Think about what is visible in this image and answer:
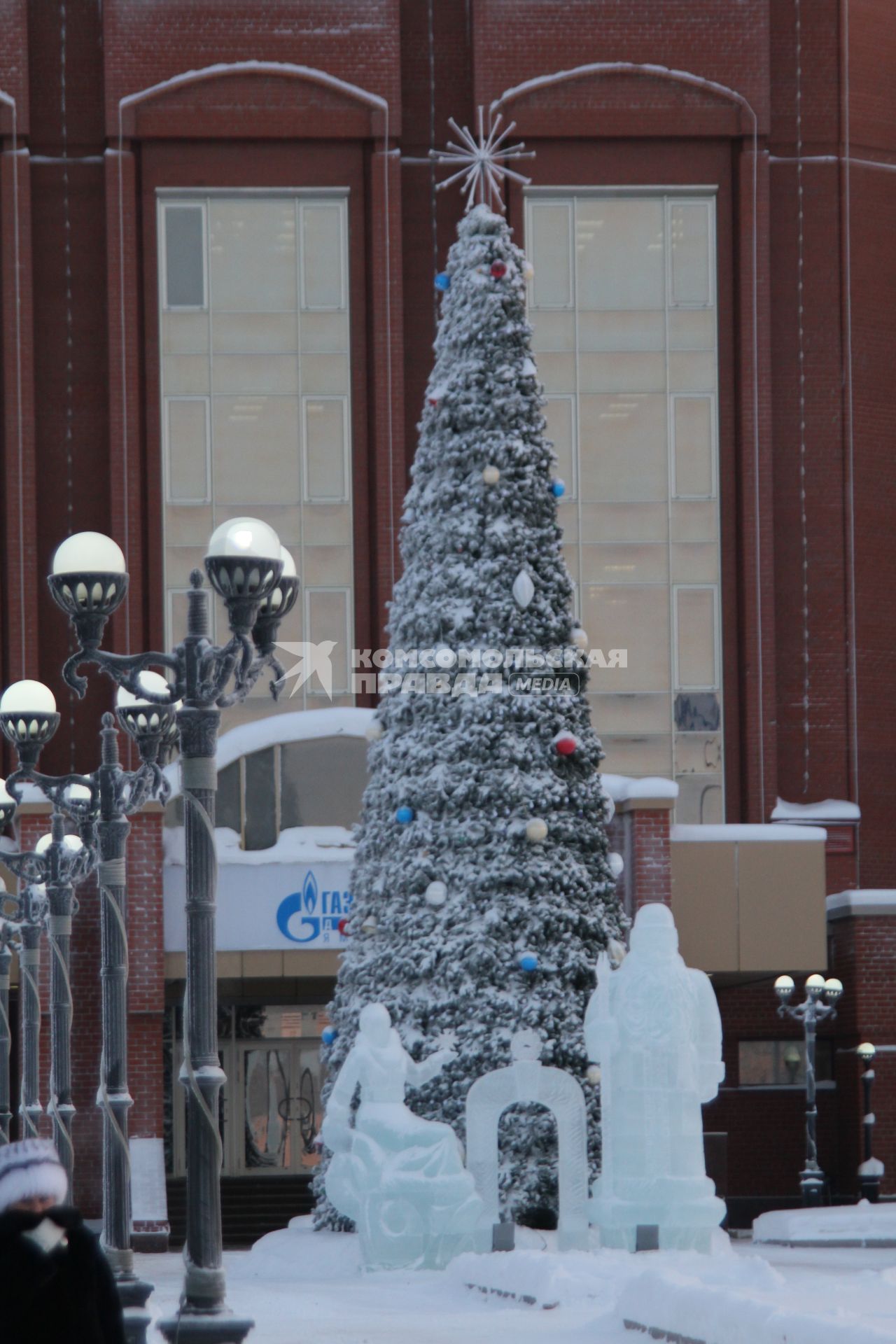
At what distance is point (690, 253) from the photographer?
121 feet

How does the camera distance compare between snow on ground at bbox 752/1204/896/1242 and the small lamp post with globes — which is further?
snow on ground at bbox 752/1204/896/1242

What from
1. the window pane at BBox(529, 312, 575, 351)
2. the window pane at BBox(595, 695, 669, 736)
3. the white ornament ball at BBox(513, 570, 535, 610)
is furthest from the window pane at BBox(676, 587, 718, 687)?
the white ornament ball at BBox(513, 570, 535, 610)

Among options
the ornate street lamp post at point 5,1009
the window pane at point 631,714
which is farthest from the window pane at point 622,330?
the ornate street lamp post at point 5,1009

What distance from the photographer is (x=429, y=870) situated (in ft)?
71.5

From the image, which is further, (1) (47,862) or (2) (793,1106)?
(2) (793,1106)

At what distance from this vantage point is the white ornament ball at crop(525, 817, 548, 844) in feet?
70.8

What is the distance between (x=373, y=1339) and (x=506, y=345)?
12.0 meters

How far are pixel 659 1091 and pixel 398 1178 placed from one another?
91.7 inches

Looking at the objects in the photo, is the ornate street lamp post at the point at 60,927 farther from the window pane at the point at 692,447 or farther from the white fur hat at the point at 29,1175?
the window pane at the point at 692,447

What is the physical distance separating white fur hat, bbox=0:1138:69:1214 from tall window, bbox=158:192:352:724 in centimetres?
3025

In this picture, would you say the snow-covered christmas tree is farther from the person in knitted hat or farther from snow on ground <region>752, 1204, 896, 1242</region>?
the person in knitted hat

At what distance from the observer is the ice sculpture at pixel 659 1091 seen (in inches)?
706

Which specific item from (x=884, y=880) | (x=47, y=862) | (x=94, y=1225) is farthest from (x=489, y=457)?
(x=884, y=880)

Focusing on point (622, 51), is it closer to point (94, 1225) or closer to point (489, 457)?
point (489, 457)
